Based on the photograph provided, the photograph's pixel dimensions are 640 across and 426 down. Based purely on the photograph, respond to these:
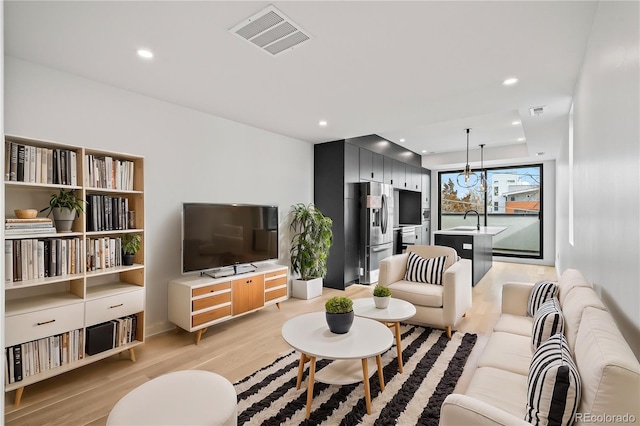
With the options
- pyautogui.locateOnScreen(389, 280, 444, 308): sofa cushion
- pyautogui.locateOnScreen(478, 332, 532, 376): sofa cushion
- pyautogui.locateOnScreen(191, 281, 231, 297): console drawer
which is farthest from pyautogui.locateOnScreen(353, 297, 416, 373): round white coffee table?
pyautogui.locateOnScreen(191, 281, 231, 297): console drawer

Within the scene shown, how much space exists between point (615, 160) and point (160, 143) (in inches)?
142

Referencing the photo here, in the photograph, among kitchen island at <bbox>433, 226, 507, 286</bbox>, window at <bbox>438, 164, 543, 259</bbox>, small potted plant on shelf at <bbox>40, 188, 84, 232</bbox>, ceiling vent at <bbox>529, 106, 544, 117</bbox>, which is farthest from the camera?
window at <bbox>438, 164, 543, 259</bbox>

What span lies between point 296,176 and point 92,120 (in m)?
2.76

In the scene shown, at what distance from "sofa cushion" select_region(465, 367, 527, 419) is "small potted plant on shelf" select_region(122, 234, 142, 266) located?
9.08 feet

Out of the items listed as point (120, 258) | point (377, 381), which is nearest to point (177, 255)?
point (120, 258)

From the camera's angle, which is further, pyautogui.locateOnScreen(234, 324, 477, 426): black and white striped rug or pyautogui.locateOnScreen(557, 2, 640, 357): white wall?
pyautogui.locateOnScreen(234, 324, 477, 426): black and white striped rug

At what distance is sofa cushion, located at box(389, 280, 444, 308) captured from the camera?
328cm

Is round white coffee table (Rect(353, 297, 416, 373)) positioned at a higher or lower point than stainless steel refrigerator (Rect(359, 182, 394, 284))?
lower

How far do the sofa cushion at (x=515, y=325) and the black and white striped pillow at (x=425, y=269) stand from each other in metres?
0.99

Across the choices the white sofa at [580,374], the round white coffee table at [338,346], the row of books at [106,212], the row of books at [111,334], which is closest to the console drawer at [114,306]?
the row of books at [111,334]

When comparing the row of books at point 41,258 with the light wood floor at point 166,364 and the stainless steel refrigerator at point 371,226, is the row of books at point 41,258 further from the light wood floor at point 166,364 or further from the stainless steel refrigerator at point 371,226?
the stainless steel refrigerator at point 371,226

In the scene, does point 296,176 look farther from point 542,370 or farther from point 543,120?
point 542,370

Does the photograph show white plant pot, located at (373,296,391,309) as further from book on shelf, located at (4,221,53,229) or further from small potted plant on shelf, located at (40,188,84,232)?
book on shelf, located at (4,221,53,229)

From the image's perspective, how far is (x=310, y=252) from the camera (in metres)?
4.73
